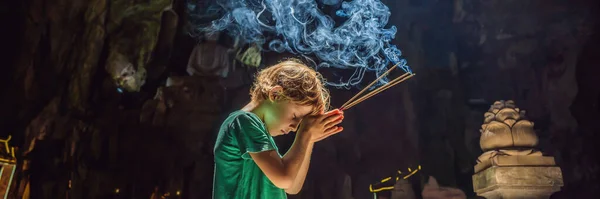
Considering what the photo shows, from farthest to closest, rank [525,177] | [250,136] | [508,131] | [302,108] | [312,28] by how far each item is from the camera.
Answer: [312,28] → [508,131] → [525,177] → [302,108] → [250,136]

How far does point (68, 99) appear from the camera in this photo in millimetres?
7594

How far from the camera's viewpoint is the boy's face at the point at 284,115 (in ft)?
4.36

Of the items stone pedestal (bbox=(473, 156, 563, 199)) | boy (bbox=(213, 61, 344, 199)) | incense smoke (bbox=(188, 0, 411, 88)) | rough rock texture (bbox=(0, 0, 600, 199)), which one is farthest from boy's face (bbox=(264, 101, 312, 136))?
rough rock texture (bbox=(0, 0, 600, 199))

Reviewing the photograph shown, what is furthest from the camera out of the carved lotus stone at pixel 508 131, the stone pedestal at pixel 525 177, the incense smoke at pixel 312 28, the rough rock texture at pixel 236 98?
the rough rock texture at pixel 236 98

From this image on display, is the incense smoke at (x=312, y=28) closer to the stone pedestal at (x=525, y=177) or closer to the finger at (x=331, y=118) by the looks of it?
the stone pedestal at (x=525, y=177)

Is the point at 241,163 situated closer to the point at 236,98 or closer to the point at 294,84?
the point at 294,84

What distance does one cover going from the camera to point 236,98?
29.5 ft

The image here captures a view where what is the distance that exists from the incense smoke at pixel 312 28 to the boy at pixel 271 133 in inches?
186

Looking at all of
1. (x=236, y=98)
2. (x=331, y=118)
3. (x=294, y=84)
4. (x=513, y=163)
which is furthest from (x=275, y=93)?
(x=236, y=98)

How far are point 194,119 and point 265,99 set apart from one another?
7442 millimetres

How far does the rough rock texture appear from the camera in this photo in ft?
23.1

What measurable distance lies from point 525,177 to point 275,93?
249cm

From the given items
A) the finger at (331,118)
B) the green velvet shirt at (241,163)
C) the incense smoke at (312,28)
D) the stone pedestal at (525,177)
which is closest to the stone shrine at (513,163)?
the stone pedestal at (525,177)

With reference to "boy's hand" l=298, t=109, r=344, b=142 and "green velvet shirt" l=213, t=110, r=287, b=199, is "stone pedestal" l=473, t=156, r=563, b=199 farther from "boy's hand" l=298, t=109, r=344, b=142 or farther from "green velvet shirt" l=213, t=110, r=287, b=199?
"green velvet shirt" l=213, t=110, r=287, b=199
